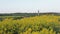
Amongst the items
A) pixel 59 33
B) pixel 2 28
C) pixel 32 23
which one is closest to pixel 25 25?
pixel 32 23

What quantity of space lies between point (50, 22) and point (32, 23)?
719 mm

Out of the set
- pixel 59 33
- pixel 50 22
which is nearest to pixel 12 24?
pixel 50 22

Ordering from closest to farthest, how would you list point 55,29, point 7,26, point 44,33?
point 44,33 → point 55,29 → point 7,26

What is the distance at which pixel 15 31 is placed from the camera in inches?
376

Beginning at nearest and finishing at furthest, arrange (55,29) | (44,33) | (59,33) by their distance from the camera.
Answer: (44,33), (59,33), (55,29)

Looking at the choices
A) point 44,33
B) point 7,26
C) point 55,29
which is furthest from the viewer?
point 7,26

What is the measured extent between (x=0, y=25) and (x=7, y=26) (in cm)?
29

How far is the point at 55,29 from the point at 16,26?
5.26 feet

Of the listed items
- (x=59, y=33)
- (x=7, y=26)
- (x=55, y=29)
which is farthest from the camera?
(x=7, y=26)

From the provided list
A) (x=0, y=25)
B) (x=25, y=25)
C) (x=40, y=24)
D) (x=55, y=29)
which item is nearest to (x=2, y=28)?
(x=0, y=25)

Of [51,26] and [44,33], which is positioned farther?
[51,26]

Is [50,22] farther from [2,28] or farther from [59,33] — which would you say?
[2,28]

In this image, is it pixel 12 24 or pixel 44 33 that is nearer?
pixel 44 33

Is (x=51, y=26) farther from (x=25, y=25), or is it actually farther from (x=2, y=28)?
(x=2, y=28)
